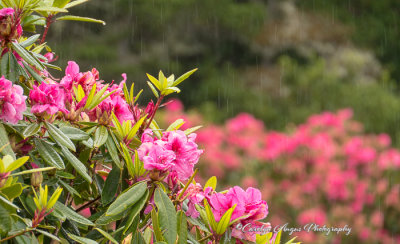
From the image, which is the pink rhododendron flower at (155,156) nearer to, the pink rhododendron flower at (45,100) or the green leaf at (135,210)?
the green leaf at (135,210)

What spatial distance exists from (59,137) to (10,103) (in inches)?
3.4

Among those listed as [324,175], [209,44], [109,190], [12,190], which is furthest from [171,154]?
[209,44]

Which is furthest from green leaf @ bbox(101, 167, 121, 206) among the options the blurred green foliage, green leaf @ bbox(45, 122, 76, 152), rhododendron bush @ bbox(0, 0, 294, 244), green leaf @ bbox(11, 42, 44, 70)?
the blurred green foliage

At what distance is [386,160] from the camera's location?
159 inches

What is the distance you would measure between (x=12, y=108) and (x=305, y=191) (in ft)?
11.4

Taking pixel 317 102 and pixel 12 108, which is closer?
pixel 12 108

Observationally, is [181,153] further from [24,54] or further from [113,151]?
[24,54]

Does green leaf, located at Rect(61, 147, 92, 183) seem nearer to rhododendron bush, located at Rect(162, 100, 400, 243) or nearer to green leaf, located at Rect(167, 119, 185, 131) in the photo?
green leaf, located at Rect(167, 119, 185, 131)

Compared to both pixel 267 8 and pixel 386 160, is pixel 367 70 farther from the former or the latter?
pixel 386 160

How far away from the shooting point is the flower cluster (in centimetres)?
83

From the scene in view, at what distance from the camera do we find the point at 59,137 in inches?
32.1

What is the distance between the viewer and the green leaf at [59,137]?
0.81 metres

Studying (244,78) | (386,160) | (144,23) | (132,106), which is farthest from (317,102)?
(132,106)

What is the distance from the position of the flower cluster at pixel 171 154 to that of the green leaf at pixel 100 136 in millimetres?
62
